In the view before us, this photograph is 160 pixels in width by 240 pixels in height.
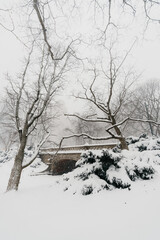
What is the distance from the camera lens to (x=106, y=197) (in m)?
4.18

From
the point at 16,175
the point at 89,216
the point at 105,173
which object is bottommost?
the point at 89,216

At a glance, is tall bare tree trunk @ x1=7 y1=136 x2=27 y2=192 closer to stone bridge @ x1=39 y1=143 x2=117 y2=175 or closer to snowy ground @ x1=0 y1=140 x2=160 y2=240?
snowy ground @ x1=0 y1=140 x2=160 y2=240

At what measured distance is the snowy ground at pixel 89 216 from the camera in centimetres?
273

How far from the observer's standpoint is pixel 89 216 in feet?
11.1

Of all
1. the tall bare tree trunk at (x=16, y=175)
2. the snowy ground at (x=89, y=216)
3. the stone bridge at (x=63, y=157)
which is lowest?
the snowy ground at (x=89, y=216)

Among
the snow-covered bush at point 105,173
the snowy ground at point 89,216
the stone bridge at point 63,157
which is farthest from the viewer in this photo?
A: the stone bridge at point 63,157

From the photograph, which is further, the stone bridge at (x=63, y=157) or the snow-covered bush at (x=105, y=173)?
the stone bridge at (x=63, y=157)

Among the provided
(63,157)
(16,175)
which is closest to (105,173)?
(16,175)

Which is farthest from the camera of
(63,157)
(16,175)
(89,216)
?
(63,157)

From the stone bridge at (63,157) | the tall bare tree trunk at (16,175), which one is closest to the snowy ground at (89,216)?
the tall bare tree trunk at (16,175)

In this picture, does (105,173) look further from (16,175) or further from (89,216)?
(16,175)

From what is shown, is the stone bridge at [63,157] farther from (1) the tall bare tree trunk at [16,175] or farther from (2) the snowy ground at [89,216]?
(2) the snowy ground at [89,216]

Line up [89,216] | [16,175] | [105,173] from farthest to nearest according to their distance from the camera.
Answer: [16,175], [105,173], [89,216]

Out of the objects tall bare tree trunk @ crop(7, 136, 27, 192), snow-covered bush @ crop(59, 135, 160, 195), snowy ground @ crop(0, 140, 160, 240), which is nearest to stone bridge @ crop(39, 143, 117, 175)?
tall bare tree trunk @ crop(7, 136, 27, 192)
